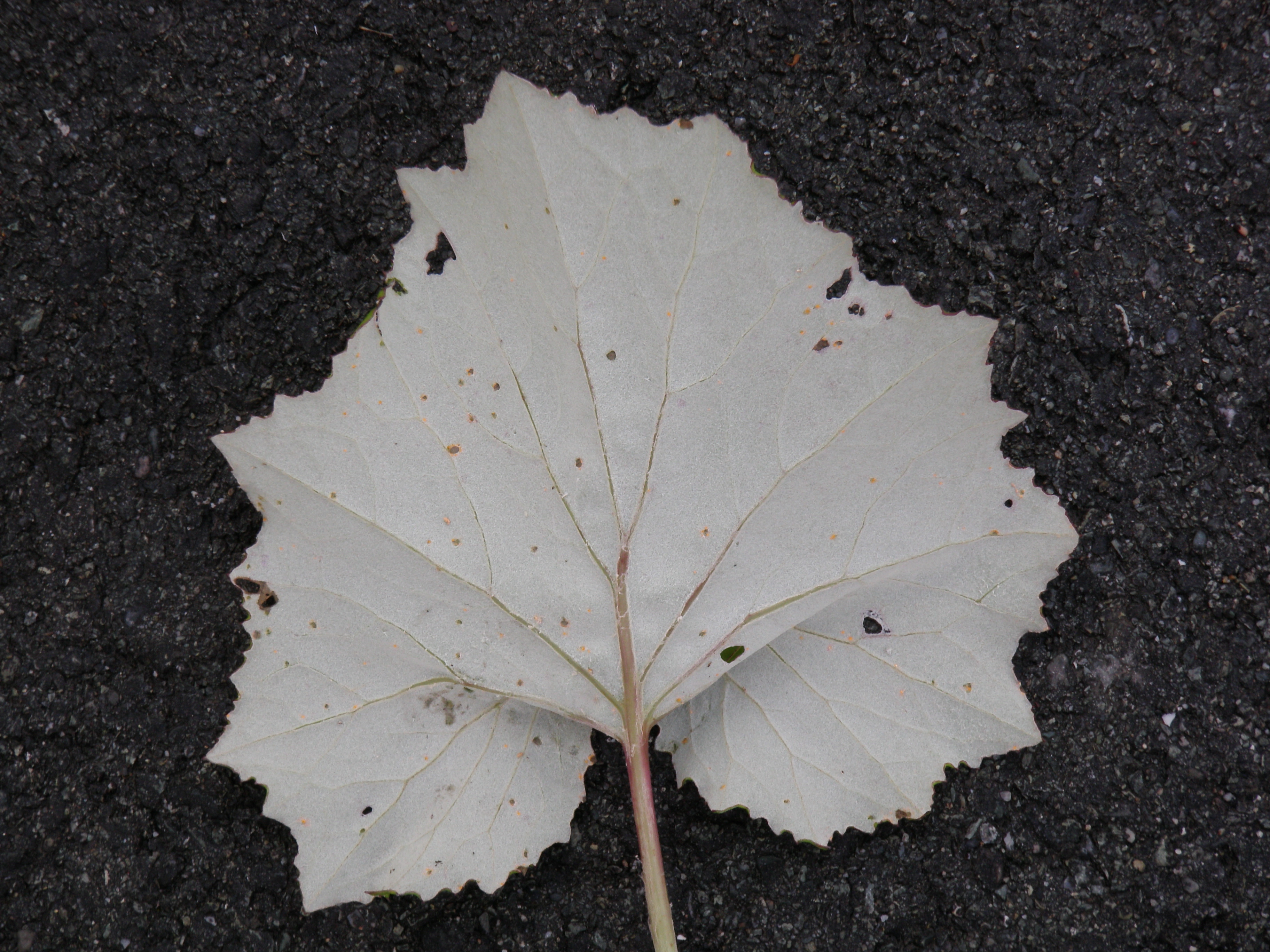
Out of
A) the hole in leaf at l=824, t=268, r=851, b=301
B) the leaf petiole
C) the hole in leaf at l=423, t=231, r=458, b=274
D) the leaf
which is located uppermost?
the hole in leaf at l=824, t=268, r=851, b=301

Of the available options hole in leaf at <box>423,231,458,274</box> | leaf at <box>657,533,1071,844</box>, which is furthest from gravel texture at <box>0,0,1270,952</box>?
hole in leaf at <box>423,231,458,274</box>

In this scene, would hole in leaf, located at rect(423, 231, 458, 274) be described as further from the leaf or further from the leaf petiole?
the leaf

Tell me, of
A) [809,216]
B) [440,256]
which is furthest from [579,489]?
[809,216]

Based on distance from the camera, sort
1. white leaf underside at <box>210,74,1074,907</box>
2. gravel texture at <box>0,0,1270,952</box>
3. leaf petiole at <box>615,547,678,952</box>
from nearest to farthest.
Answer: white leaf underside at <box>210,74,1074,907</box> < leaf petiole at <box>615,547,678,952</box> < gravel texture at <box>0,0,1270,952</box>

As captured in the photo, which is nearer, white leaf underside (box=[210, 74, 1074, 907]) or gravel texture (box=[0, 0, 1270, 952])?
white leaf underside (box=[210, 74, 1074, 907])

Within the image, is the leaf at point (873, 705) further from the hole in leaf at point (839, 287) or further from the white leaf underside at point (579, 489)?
the hole in leaf at point (839, 287)

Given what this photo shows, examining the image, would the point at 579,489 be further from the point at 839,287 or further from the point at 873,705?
the point at 873,705
